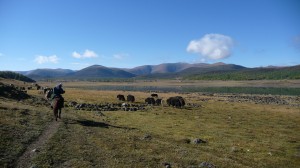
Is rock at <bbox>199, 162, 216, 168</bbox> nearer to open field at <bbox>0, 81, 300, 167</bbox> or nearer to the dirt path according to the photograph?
open field at <bbox>0, 81, 300, 167</bbox>

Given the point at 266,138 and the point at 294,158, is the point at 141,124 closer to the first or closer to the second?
the point at 266,138

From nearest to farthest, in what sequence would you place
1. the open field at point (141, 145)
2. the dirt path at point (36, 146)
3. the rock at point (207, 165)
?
the dirt path at point (36, 146) → the open field at point (141, 145) → the rock at point (207, 165)

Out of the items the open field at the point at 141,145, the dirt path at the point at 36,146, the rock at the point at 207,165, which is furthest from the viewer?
the rock at the point at 207,165

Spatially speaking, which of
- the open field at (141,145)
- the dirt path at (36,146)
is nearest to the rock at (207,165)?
the open field at (141,145)

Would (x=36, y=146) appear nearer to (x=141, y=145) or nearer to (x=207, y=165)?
(x=141, y=145)

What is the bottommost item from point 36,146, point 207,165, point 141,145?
point 207,165

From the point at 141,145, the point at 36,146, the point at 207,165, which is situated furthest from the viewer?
the point at 141,145

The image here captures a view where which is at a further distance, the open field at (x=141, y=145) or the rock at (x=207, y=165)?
the rock at (x=207, y=165)

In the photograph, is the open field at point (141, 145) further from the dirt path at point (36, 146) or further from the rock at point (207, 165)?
the rock at point (207, 165)

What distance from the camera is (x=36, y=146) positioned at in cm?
1575

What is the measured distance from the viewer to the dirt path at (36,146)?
13.0 m

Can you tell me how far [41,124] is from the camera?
21.9 metres

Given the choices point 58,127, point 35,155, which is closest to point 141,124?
point 58,127

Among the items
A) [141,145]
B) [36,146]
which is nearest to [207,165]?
[141,145]
